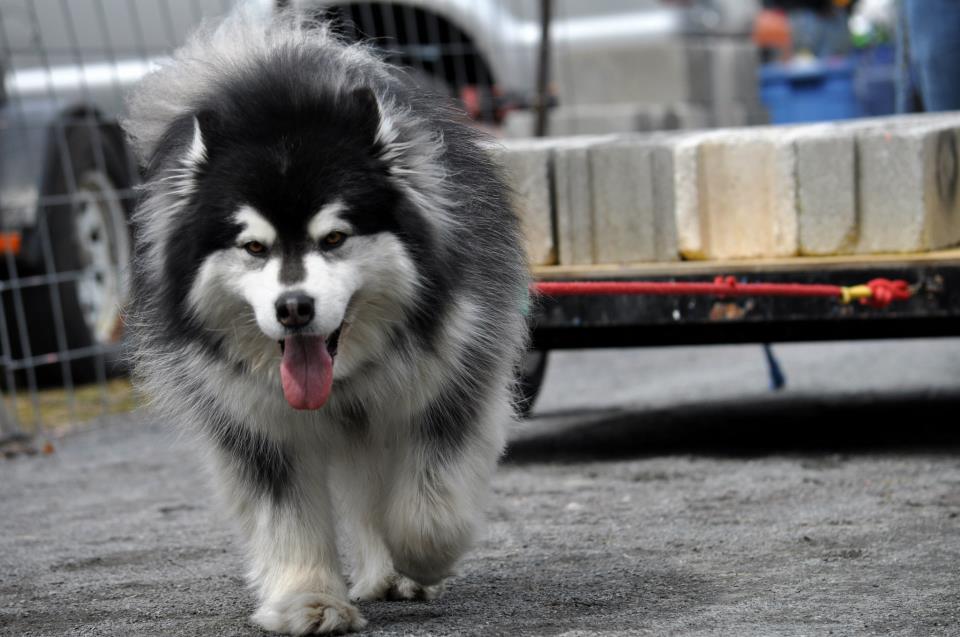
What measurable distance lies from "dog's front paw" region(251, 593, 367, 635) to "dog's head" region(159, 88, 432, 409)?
1.48 feet

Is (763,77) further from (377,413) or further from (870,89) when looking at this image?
(377,413)

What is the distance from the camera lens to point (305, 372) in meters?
3.11

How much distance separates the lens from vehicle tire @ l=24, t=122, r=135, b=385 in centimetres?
718

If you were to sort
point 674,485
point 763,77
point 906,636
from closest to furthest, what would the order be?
point 906,636 → point 674,485 → point 763,77

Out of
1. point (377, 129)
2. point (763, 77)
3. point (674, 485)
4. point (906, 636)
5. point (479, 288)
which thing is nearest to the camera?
point (906, 636)

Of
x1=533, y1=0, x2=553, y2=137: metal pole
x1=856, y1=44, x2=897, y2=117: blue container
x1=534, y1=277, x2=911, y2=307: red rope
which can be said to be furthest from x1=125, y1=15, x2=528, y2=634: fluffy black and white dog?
x1=856, y1=44, x2=897, y2=117: blue container

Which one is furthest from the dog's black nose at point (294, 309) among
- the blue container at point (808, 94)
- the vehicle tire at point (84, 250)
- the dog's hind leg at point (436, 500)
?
the blue container at point (808, 94)

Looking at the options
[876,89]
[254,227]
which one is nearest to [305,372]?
[254,227]

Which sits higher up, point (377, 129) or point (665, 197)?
point (377, 129)

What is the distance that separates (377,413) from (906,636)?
4.06 ft

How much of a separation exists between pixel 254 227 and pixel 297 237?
9 cm

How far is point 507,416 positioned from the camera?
11.9ft

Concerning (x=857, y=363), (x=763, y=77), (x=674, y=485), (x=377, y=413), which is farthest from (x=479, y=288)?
(x=763, y=77)

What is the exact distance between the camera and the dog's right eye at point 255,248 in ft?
9.95
